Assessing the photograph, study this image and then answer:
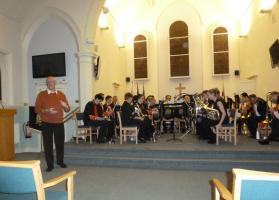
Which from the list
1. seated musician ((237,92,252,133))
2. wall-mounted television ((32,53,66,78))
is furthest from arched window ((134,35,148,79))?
seated musician ((237,92,252,133))

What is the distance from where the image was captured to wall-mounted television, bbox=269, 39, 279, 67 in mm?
7742

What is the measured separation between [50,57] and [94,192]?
18.0ft

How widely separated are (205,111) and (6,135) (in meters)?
4.68

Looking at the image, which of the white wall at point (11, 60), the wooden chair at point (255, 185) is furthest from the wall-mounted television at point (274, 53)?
the white wall at point (11, 60)

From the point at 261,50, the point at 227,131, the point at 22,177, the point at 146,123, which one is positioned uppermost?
the point at 261,50

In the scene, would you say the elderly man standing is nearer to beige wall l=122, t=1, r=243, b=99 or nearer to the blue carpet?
the blue carpet

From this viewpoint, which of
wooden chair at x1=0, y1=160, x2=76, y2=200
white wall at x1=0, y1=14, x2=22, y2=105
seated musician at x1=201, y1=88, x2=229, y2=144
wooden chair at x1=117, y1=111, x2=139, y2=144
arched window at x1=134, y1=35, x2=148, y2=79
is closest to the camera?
wooden chair at x1=0, y1=160, x2=76, y2=200

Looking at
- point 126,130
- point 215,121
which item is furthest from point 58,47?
point 215,121

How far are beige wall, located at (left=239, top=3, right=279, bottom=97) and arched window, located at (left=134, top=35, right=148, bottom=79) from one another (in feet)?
15.3

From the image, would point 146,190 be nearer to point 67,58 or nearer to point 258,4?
point 67,58

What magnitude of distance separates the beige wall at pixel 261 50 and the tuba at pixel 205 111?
2.71 meters

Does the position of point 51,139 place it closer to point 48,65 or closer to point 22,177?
point 22,177

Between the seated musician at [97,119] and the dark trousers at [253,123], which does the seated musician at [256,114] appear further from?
the seated musician at [97,119]

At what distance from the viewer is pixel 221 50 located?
12.8m
